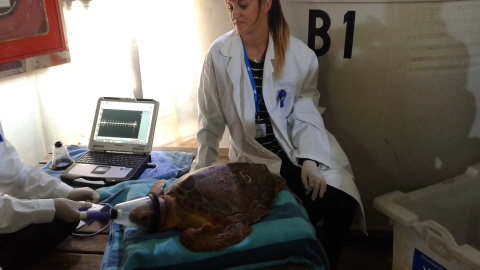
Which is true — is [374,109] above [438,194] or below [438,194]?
above

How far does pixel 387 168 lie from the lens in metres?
1.75

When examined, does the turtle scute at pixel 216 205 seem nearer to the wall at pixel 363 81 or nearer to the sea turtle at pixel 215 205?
the sea turtle at pixel 215 205

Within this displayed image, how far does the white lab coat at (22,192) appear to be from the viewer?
1.12 m

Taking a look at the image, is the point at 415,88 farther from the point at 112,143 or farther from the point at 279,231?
the point at 112,143

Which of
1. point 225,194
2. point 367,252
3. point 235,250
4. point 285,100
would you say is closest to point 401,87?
point 285,100

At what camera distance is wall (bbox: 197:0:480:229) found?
153cm

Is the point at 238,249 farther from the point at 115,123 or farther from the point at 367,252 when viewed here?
the point at 367,252

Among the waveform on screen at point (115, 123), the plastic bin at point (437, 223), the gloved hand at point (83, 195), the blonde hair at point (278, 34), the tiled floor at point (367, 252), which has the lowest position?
the tiled floor at point (367, 252)

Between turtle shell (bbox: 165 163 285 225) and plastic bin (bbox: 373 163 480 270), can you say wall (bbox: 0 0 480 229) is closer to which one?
plastic bin (bbox: 373 163 480 270)

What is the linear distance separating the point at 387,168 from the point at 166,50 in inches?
44.4

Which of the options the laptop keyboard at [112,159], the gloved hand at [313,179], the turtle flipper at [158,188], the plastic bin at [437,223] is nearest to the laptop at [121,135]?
the laptop keyboard at [112,159]

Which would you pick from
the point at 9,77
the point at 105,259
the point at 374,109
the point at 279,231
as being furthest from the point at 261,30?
the point at 9,77

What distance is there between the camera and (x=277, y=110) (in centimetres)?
146

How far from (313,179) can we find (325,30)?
598 mm
